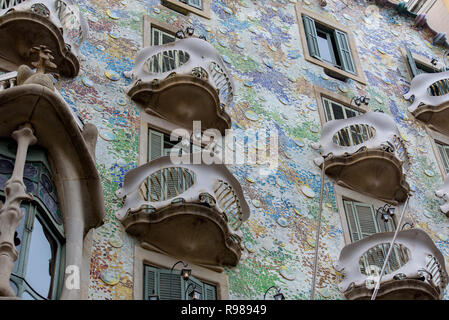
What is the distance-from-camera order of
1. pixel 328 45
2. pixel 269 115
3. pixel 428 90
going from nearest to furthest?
pixel 269 115, pixel 428 90, pixel 328 45

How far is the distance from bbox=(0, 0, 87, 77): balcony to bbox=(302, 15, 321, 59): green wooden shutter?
250 inches

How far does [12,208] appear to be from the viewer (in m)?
10.5

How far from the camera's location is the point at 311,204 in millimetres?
15641

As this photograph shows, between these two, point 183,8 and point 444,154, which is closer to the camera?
point 183,8

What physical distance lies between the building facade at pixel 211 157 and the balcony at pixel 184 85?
3cm

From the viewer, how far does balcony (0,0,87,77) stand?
47.8 ft

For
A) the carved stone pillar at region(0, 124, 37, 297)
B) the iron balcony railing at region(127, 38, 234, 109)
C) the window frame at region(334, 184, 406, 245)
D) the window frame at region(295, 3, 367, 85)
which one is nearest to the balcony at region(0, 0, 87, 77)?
the iron balcony railing at region(127, 38, 234, 109)

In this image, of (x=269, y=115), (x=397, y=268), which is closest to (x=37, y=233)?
(x=397, y=268)

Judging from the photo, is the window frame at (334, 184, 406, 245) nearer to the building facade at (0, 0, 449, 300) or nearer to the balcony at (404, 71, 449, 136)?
the building facade at (0, 0, 449, 300)

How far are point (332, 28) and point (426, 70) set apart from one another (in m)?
2.78

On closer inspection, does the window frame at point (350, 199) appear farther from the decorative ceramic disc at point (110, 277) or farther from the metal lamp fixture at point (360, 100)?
the decorative ceramic disc at point (110, 277)

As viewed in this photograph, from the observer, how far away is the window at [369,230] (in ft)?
47.8

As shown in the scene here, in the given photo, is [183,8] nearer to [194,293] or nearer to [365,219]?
[365,219]
